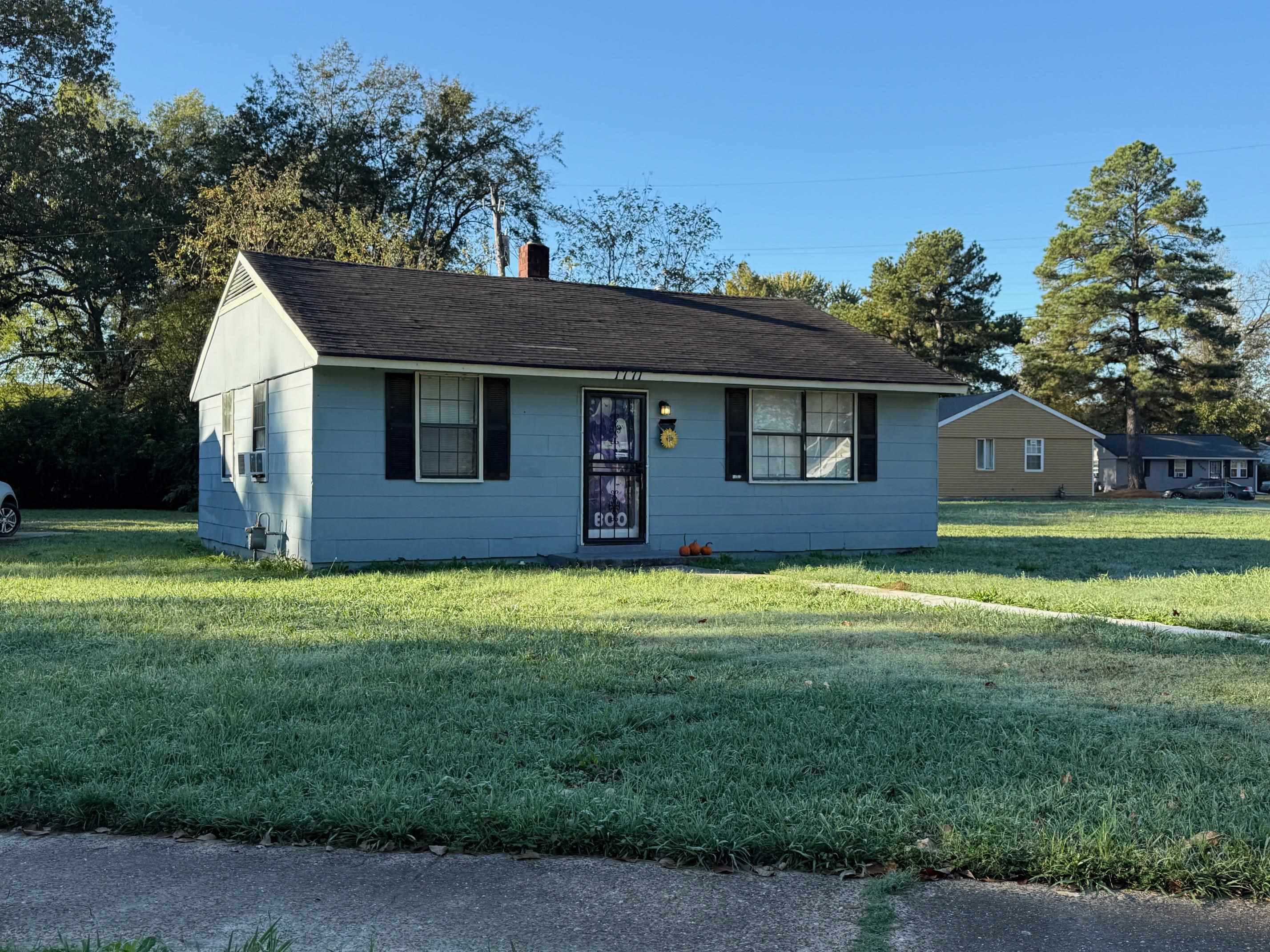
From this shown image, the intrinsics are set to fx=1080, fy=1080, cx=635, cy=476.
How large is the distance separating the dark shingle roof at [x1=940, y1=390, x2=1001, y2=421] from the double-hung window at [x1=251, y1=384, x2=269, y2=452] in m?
30.9

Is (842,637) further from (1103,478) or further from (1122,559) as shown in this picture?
(1103,478)

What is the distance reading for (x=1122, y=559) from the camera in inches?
566

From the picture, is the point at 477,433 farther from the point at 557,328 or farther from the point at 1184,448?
the point at 1184,448

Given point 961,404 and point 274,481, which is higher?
point 961,404

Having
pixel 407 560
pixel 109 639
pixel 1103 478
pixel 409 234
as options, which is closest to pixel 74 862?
pixel 109 639

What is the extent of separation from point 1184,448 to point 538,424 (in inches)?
1978

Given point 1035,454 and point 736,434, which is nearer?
point 736,434

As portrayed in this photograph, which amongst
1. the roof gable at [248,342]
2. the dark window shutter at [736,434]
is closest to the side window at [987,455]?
the dark window shutter at [736,434]

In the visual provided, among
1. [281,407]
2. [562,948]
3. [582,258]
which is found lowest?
[562,948]

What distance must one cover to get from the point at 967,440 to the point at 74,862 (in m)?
40.6

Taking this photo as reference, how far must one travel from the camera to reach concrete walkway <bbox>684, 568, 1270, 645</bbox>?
25.5 feet

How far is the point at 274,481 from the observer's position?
1347 cm

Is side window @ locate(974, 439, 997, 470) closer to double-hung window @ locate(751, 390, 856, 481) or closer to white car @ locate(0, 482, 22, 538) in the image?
double-hung window @ locate(751, 390, 856, 481)

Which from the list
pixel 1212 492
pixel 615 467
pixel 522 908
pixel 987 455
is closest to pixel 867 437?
pixel 615 467
